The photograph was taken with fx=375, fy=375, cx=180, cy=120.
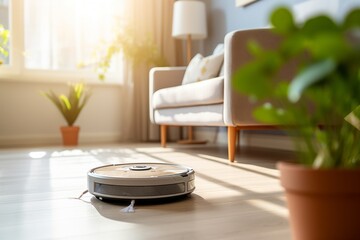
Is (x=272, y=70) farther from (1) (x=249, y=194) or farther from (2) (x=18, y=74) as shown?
(2) (x=18, y=74)

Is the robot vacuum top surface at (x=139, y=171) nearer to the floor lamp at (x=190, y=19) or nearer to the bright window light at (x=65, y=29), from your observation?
the floor lamp at (x=190, y=19)

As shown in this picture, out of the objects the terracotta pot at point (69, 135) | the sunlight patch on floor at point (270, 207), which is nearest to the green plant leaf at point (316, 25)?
the sunlight patch on floor at point (270, 207)

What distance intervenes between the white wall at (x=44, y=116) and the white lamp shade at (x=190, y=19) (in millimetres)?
983

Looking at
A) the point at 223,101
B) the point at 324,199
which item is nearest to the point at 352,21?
the point at 324,199

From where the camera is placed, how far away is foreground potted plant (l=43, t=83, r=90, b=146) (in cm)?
340

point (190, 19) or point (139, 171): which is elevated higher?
point (190, 19)

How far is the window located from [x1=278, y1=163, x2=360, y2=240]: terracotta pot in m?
3.47

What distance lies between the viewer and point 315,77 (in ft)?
0.99

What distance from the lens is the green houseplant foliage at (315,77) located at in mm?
307

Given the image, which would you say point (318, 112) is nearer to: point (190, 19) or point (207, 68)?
point (207, 68)

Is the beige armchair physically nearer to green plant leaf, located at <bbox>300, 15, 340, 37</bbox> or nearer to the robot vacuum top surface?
the robot vacuum top surface

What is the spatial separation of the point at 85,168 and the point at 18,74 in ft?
6.87

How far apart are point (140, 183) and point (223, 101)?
116cm

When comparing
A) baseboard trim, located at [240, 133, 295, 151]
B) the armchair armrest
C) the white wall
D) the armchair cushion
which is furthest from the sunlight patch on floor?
the white wall
